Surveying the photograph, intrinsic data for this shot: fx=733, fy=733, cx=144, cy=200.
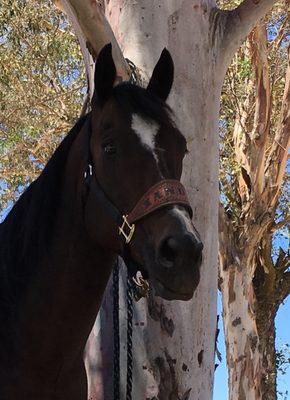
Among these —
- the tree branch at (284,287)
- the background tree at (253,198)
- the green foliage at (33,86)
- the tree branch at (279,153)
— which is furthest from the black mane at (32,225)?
the tree branch at (284,287)

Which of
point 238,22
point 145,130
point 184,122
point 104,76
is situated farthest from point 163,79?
point 238,22

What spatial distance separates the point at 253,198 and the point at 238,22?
6.93 metres

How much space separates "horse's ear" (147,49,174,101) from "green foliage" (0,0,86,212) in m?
9.79

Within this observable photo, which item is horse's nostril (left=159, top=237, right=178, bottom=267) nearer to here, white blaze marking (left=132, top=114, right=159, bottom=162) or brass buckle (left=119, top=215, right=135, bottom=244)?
brass buckle (left=119, top=215, right=135, bottom=244)

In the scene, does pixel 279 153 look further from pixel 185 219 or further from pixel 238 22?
pixel 185 219

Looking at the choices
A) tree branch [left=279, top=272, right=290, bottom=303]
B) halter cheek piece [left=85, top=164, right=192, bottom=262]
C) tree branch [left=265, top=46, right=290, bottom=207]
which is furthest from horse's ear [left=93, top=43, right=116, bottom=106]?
tree branch [left=279, top=272, right=290, bottom=303]

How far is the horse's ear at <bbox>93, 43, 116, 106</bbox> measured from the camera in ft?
9.02

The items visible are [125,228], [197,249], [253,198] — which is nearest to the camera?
[197,249]

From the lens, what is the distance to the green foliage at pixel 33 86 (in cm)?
1269

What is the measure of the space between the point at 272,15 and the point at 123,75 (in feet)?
31.5

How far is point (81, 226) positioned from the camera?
2.81m

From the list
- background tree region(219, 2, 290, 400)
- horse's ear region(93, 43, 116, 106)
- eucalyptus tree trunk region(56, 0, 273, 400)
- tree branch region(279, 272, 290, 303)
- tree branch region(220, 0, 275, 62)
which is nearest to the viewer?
horse's ear region(93, 43, 116, 106)

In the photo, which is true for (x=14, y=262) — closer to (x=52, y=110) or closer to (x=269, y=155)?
(x=269, y=155)

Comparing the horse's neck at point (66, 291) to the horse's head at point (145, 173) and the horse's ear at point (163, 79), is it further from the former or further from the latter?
the horse's ear at point (163, 79)
